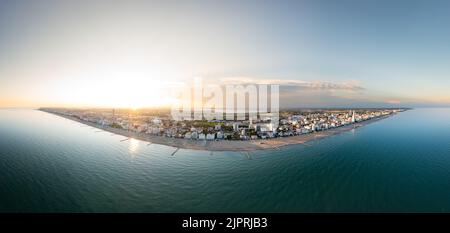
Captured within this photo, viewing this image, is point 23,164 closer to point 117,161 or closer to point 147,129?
point 117,161

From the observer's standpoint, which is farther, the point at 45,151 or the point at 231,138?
the point at 231,138
